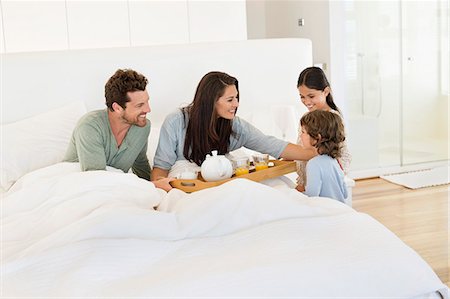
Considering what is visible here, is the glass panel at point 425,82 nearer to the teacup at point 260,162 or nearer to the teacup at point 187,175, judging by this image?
the teacup at point 260,162

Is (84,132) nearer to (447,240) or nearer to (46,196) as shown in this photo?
(46,196)

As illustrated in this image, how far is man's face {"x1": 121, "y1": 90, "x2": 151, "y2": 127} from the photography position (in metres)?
2.84

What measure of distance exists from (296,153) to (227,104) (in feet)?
1.27

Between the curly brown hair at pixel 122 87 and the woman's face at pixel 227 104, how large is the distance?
14.2 inches

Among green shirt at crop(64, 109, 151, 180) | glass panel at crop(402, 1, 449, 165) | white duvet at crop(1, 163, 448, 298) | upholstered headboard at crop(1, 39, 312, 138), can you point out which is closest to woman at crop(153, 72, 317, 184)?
green shirt at crop(64, 109, 151, 180)

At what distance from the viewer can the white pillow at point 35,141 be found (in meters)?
3.08

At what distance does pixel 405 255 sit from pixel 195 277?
24.5 inches

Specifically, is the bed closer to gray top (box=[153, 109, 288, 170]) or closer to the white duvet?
the white duvet

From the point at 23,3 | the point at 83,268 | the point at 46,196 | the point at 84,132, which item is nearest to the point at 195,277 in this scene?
the point at 83,268

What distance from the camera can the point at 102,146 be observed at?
110 inches

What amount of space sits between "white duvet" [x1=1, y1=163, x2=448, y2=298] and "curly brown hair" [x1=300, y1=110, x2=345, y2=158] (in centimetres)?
39

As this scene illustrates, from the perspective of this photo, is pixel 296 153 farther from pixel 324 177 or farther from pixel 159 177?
pixel 159 177

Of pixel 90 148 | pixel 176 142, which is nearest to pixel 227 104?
pixel 176 142

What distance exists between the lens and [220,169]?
105 inches
